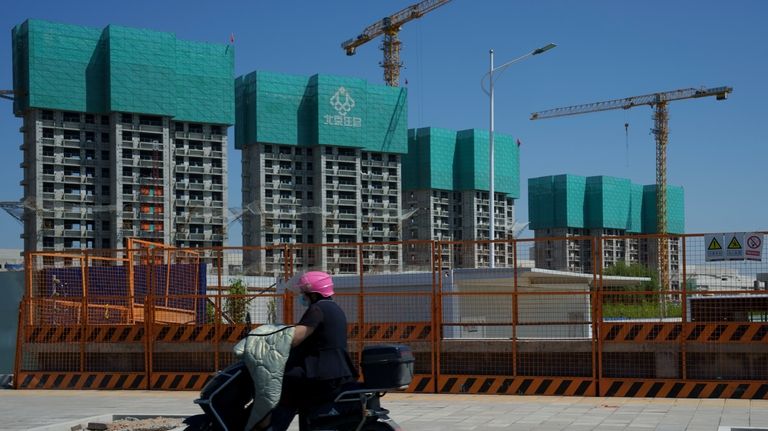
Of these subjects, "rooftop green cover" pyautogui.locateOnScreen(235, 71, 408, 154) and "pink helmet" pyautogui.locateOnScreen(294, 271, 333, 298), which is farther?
"rooftop green cover" pyautogui.locateOnScreen(235, 71, 408, 154)

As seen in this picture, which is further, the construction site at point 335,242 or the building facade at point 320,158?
the building facade at point 320,158

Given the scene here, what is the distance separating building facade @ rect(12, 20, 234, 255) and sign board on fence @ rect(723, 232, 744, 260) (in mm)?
70498

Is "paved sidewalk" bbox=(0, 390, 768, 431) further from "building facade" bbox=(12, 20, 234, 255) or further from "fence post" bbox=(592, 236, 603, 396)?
"building facade" bbox=(12, 20, 234, 255)

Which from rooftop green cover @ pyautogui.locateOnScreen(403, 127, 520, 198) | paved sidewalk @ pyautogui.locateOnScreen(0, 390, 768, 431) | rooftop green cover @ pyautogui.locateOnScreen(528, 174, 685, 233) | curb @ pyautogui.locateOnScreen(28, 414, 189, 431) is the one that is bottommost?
paved sidewalk @ pyautogui.locateOnScreen(0, 390, 768, 431)

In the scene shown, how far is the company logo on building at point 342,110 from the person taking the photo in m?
99.9

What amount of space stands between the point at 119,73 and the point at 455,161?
4756 centimetres


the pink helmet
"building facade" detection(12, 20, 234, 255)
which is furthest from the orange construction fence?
"building facade" detection(12, 20, 234, 255)

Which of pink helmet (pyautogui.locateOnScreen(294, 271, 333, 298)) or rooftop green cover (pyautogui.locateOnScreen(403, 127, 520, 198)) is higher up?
rooftop green cover (pyautogui.locateOnScreen(403, 127, 520, 198))

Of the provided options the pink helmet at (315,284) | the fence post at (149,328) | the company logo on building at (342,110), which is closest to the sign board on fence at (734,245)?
the pink helmet at (315,284)

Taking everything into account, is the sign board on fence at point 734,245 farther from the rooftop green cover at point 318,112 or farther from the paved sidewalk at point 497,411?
the rooftop green cover at point 318,112

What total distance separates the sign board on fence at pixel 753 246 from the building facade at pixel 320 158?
7739 centimetres

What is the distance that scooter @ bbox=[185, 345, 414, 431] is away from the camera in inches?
304

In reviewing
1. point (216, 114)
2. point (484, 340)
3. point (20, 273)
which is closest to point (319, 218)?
point (216, 114)

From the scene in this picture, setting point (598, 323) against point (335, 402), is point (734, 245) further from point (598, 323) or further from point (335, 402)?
point (335, 402)
